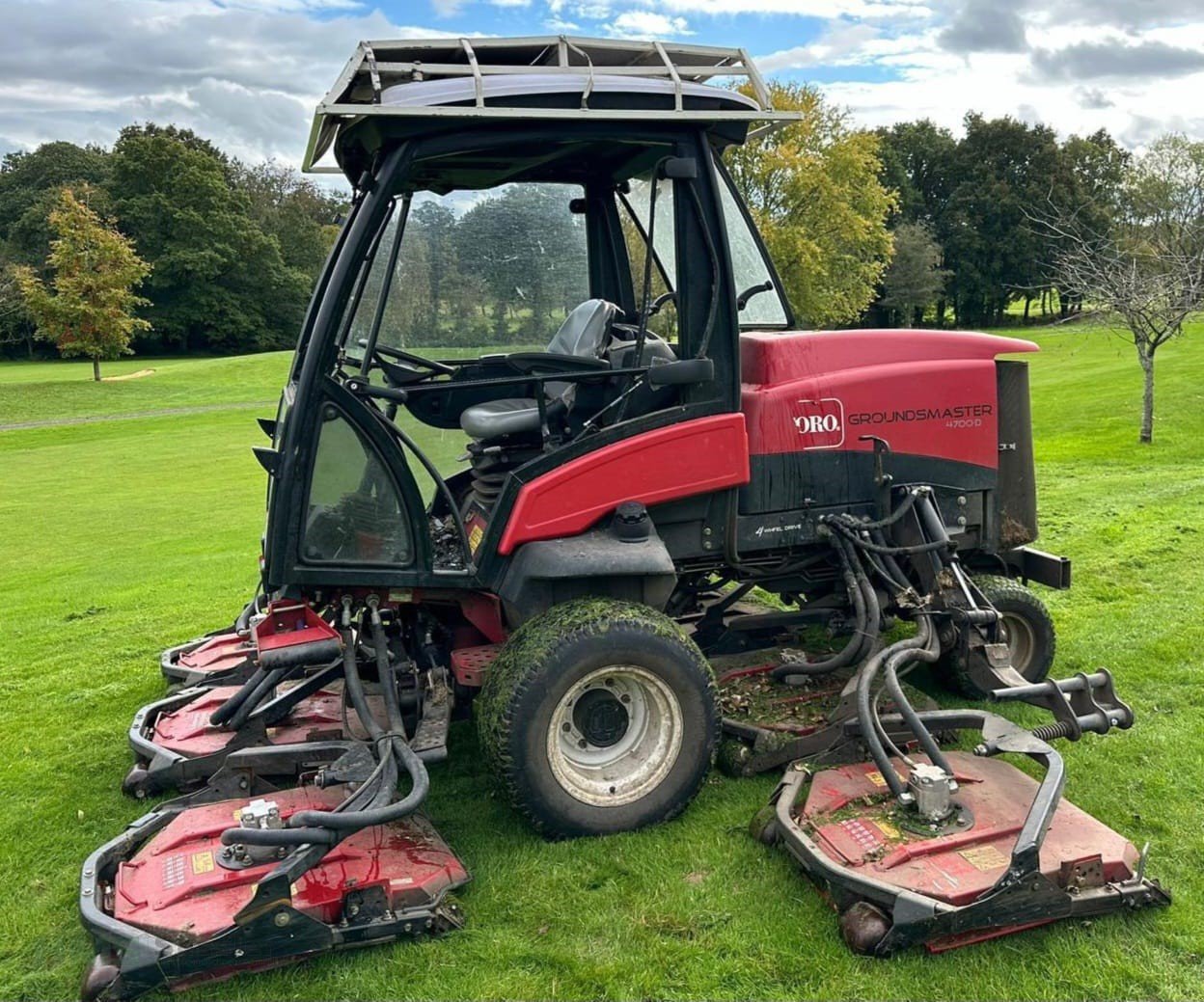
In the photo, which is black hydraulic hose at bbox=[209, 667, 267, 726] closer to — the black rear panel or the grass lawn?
the grass lawn

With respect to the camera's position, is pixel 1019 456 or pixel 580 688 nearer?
pixel 580 688

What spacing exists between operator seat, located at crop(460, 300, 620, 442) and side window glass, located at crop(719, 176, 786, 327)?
611mm

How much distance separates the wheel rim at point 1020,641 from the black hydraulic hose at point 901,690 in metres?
0.87

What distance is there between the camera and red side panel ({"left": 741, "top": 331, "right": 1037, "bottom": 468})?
14.2ft

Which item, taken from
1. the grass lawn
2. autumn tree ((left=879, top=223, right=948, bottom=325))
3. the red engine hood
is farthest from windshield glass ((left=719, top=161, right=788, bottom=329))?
autumn tree ((left=879, top=223, right=948, bottom=325))

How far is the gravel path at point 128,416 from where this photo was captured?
85.1 feet

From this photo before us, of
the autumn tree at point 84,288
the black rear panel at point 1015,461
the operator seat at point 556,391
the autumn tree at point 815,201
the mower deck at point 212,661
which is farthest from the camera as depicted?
the autumn tree at point 84,288

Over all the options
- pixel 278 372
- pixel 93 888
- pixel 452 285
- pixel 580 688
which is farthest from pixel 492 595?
pixel 278 372

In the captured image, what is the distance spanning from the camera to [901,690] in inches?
163

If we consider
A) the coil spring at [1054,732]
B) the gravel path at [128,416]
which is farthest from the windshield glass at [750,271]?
the gravel path at [128,416]

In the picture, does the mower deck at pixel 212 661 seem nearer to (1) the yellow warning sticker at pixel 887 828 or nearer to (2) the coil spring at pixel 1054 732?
(1) the yellow warning sticker at pixel 887 828

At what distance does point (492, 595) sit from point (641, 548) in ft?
2.40

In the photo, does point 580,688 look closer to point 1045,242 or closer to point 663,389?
point 663,389

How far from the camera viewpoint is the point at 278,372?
37.4 metres
